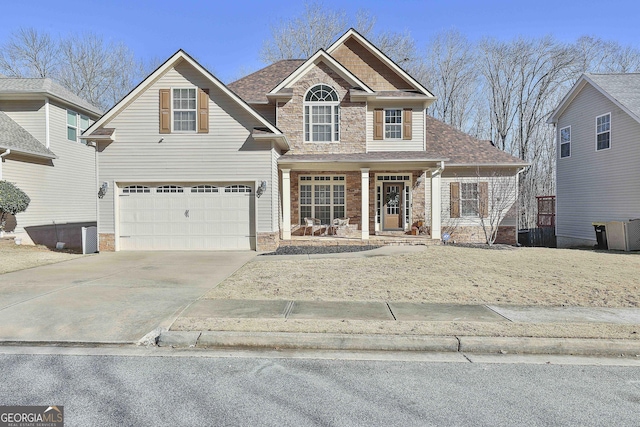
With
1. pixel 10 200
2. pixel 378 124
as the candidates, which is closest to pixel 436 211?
pixel 378 124

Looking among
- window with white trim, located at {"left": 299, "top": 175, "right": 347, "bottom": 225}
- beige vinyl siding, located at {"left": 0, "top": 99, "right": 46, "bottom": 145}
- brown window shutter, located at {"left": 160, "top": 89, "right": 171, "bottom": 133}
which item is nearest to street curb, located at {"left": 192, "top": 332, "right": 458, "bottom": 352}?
brown window shutter, located at {"left": 160, "top": 89, "right": 171, "bottom": 133}

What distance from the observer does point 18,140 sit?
15.5 meters

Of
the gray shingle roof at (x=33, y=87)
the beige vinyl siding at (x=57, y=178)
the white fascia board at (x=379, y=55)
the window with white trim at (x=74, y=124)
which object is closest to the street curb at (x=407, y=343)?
the white fascia board at (x=379, y=55)

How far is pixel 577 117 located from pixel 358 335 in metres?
19.0

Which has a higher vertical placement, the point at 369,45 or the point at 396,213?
the point at 369,45

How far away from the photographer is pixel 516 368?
4.27 meters

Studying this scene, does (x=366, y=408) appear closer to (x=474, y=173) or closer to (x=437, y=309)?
(x=437, y=309)

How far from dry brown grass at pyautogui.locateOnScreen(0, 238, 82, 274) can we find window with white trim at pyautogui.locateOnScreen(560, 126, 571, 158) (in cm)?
2204

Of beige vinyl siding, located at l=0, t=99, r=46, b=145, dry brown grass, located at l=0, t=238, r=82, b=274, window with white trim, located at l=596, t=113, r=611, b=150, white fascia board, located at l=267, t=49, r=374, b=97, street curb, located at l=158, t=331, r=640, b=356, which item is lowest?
street curb, located at l=158, t=331, r=640, b=356

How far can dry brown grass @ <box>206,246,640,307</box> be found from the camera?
6.98m

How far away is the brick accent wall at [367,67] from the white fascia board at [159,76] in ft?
20.2

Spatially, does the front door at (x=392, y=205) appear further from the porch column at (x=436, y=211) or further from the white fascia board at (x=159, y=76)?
the white fascia board at (x=159, y=76)

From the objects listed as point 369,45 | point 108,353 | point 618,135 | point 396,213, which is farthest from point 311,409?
point 618,135

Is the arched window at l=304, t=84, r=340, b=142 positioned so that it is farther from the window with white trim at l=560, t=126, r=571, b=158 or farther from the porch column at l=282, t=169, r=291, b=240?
the window with white trim at l=560, t=126, r=571, b=158
